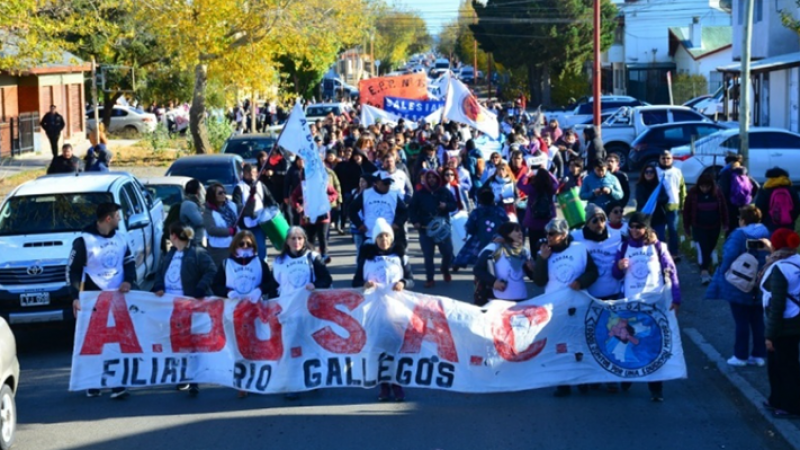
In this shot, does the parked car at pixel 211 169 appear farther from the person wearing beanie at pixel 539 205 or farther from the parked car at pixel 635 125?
the parked car at pixel 635 125

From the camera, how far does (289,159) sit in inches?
837

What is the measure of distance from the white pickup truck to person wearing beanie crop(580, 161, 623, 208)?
219 inches

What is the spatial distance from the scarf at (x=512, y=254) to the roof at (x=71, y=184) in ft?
18.4

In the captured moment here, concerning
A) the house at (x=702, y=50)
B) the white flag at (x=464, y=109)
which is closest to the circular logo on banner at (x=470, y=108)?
the white flag at (x=464, y=109)

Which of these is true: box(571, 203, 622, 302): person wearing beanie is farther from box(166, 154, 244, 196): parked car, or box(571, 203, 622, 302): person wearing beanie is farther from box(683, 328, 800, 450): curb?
box(166, 154, 244, 196): parked car

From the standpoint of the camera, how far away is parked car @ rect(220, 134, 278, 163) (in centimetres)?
2478

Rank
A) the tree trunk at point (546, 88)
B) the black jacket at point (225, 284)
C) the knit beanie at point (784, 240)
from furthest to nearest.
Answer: the tree trunk at point (546, 88)
the black jacket at point (225, 284)
the knit beanie at point (784, 240)

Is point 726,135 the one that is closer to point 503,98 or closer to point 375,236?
point 375,236

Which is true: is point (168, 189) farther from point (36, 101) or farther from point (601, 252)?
point (36, 101)

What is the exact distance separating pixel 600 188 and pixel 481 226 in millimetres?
1771

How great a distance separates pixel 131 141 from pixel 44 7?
23957 mm

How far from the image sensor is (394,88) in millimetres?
30438

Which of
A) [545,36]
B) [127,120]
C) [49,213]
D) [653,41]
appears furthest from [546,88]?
[49,213]

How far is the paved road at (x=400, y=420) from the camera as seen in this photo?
8633 millimetres
